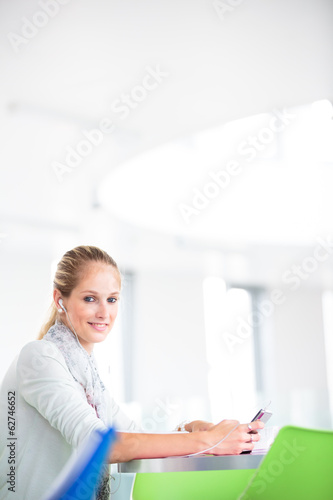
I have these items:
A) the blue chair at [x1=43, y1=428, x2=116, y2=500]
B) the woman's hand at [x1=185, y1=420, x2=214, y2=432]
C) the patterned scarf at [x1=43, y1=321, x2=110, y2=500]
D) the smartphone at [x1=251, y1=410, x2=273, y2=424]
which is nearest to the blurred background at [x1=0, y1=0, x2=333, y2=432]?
the patterned scarf at [x1=43, y1=321, x2=110, y2=500]

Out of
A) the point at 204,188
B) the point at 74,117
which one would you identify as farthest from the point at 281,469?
the point at 204,188

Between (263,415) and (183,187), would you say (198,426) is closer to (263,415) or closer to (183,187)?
(263,415)

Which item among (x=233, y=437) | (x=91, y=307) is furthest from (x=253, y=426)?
(x=91, y=307)

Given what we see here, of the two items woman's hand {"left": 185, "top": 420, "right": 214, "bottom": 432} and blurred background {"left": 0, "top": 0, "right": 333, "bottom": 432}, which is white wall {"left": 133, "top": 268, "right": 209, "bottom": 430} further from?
woman's hand {"left": 185, "top": 420, "right": 214, "bottom": 432}

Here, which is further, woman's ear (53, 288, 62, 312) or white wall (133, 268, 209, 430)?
white wall (133, 268, 209, 430)

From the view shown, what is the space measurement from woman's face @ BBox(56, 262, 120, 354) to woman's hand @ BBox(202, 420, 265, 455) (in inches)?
24.2

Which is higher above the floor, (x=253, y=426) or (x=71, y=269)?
(x=71, y=269)

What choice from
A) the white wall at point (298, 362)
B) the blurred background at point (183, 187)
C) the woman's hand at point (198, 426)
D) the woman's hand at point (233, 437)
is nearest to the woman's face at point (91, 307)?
the blurred background at point (183, 187)

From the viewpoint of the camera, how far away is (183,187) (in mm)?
7176

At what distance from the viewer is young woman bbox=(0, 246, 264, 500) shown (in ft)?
6.31

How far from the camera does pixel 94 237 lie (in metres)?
8.25

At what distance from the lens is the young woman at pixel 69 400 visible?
1923mm

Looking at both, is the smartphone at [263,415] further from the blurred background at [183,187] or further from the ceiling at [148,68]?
the ceiling at [148,68]

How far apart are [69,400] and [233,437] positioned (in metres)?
0.53
